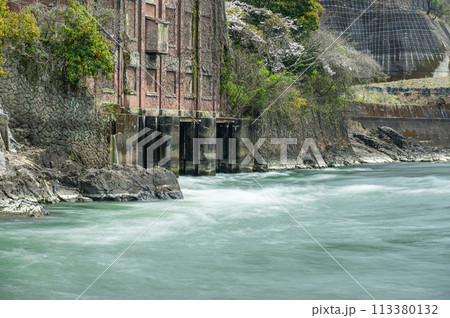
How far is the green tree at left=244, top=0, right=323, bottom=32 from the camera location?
41.9 m

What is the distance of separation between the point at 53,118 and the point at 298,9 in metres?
24.5

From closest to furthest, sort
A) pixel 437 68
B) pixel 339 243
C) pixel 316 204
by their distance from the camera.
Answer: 1. pixel 339 243
2. pixel 316 204
3. pixel 437 68

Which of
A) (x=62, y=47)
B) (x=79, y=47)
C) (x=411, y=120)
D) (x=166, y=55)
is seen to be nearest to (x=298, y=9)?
(x=166, y=55)


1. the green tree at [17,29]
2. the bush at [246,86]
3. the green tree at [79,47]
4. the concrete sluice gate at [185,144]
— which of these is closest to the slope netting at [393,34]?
the bush at [246,86]

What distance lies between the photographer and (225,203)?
22219mm

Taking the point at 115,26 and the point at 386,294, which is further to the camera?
the point at 115,26

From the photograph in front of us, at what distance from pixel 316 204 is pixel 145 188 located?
6232 millimetres

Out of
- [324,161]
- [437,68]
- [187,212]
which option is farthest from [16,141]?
[437,68]

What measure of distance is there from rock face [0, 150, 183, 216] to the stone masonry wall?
0.99 metres

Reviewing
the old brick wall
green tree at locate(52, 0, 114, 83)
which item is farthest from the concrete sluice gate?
green tree at locate(52, 0, 114, 83)

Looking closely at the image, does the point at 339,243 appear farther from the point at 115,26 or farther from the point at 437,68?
the point at 437,68

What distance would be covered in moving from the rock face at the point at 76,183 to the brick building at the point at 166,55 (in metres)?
7.54

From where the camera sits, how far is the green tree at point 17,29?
20.6 meters

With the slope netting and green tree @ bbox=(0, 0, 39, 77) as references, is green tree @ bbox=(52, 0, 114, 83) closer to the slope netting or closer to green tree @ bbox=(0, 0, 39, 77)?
green tree @ bbox=(0, 0, 39, 77)
